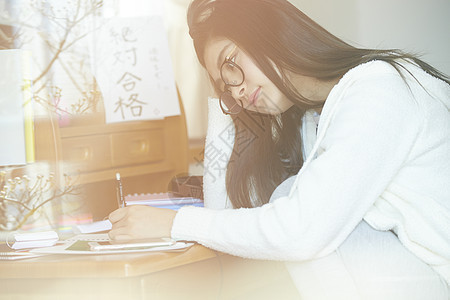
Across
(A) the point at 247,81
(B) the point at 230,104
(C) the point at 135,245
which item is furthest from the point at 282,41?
(C) the point at 135,245

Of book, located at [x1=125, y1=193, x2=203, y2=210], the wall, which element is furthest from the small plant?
the wall

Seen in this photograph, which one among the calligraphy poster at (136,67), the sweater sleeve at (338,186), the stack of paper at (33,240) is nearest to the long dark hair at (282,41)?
the sweater sleeve at (338,186)

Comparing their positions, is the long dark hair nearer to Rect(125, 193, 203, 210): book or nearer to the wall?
Rect(125, 193, 203, 210): book

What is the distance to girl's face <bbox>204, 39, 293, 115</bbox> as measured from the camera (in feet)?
3.00

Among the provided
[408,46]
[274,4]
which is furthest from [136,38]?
[274,4]

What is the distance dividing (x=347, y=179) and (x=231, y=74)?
0.36 metres

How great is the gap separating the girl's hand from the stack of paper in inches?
4.6

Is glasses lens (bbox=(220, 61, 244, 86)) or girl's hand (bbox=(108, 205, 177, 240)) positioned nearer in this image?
girl's hand (bbox=(108, 205, 177, 240))

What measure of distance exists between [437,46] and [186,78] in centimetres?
115

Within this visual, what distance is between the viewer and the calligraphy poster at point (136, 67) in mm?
1868

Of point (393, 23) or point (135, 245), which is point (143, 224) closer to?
point (135, 245)

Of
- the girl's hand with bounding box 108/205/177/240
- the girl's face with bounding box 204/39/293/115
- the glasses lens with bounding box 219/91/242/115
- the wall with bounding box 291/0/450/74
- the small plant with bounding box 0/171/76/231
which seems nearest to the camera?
the girl's hand with bounding box 108/205/177/240

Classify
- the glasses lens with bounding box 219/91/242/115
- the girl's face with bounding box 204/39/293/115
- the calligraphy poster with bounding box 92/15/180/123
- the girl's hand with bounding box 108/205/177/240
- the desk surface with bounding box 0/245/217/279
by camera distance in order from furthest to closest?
the calligraphy poster with bounding box 92/15/180/123
the glasses lens with bounding box 219/91/242/115
the girl's face with bounding box 204/39/293/115
the girl's hand with bounding box 108/205/177/240
the desk surface with bounding box 0/245/217/279

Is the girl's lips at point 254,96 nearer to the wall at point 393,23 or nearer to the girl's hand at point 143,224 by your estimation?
the girl's hand at point 143,224
